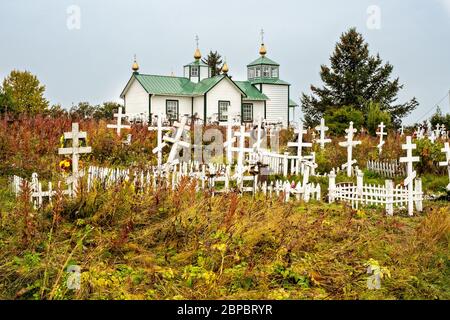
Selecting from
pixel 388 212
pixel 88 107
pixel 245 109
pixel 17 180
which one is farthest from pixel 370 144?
pixel 88 107

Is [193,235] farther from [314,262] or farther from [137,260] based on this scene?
[314,262]

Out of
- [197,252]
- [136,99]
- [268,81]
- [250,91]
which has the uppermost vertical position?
[268,81]

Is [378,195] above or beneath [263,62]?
beneath

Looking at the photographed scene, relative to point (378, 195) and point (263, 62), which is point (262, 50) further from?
point (378, 195)

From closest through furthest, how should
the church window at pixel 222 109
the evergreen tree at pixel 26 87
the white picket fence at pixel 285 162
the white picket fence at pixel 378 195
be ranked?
1. the white picket fence at pixel 378 195
2. the white picket fence at pixel 285 162
3. the evergreen tree at pixel 26 87
4. the church window at pixel 222 109

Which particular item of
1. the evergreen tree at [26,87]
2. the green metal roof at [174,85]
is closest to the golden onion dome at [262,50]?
the green metal roof at [174,85]

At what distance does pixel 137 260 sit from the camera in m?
6.37

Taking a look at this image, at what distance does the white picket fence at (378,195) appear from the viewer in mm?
11117

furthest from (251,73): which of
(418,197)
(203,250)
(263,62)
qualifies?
(203,250)

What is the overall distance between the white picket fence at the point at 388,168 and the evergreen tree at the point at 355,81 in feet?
80.1

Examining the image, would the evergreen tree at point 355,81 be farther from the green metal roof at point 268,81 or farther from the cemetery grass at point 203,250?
the cemetery grass at point 203,250

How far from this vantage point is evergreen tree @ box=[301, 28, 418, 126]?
42.5m

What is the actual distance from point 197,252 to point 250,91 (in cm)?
3482

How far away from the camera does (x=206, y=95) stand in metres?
37.0
